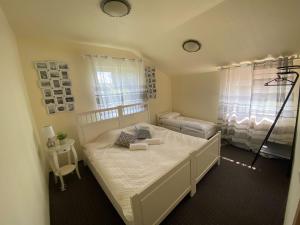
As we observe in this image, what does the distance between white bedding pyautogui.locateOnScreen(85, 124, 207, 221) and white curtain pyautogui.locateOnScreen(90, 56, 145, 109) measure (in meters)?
0.80

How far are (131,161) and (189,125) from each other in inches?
77.9

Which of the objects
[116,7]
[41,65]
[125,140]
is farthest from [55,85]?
[116,7]

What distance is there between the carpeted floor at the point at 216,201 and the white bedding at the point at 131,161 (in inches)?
17.5

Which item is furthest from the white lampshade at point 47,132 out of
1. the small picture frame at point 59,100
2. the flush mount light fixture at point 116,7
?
the flush mount light fixture at point 116,7

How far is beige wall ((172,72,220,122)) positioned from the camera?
11.6 ft

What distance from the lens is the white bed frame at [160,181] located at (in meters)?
1.28

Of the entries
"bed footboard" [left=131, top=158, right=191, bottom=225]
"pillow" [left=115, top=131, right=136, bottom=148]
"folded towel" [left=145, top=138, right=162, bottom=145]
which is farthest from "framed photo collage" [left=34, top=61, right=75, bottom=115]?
"bed footboard" [left=131, top=158, right=191, bottom=225]

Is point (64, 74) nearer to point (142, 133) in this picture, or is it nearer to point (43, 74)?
point (43, 74)

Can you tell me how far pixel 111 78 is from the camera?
2.98m

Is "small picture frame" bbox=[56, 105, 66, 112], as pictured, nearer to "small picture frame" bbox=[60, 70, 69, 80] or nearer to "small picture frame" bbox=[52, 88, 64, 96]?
"small picture frame" bbox=[52, 88, 64, 96]

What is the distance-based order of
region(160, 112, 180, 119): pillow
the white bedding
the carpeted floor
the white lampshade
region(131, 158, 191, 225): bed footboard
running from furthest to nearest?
region(160, 112, 180, 119): pillow, the white lampshade, the carpeted floor, the white bedding, region(131, 158, 191, 225): bed footboard

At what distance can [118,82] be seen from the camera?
10.1 ft

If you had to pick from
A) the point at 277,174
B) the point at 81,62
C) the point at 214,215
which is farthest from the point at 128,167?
the point at 277,174

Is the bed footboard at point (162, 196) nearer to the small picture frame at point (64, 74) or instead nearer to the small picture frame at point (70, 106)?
the small picture frame at point (70, 106)
